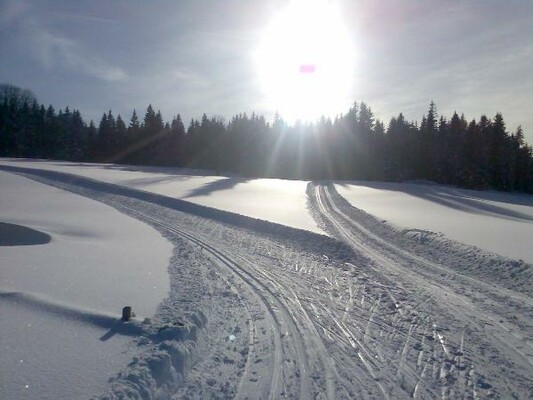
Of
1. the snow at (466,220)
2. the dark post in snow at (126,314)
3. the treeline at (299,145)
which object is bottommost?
the dark post in snow at (126,314)

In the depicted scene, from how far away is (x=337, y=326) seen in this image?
7.92 m

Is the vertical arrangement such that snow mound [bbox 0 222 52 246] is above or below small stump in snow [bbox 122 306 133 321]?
below

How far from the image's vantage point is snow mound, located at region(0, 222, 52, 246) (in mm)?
15342

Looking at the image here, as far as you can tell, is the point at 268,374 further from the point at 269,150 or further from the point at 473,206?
the point at 269,150

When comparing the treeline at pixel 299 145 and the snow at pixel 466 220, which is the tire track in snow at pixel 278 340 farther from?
the treeline at pixel 299 145

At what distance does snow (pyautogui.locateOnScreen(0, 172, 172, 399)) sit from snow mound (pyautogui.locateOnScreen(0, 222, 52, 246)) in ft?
0.93

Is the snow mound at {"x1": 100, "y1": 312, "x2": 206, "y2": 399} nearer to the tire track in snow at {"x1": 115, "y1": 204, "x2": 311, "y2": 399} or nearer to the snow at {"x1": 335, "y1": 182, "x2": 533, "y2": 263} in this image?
the tire track in snow at {"x1": 115, "y1": 204, "x2": 311, "y2": 399}

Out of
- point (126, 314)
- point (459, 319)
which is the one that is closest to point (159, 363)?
point (126, 314)

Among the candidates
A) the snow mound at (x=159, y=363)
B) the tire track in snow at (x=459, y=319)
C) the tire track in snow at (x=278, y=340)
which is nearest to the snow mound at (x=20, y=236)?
the tire track in snow at (x=278, y=340)

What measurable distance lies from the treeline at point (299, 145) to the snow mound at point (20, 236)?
52.8 metres

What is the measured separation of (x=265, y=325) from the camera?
794 cm

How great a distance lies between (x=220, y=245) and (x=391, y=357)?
967 centimetres

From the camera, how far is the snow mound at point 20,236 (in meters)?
15.3

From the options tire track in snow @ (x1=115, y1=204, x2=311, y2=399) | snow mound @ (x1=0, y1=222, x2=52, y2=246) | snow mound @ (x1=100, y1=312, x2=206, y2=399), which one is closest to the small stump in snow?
snow mound @ (x1=100, y1=312, x2=206, y2=399)
